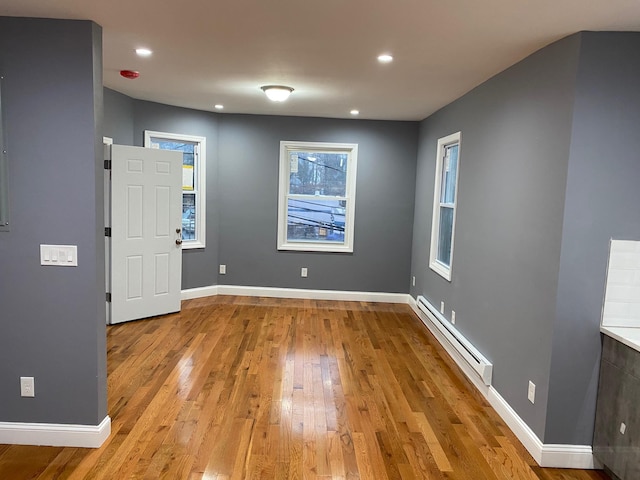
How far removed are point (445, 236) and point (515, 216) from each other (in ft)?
6.60

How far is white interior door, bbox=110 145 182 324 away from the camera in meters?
4.82

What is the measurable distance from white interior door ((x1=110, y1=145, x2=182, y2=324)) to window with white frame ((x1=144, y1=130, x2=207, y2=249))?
586 mm

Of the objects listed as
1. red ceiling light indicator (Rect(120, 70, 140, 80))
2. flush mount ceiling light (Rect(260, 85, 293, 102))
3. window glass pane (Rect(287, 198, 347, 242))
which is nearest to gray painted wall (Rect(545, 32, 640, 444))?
flush mount ceiling light (Rect(260, 85, 293, 102))

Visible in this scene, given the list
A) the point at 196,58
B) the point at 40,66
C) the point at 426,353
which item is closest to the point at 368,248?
the point at 426,353

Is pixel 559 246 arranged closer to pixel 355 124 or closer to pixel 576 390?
pixel 576 390

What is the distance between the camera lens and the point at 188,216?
→ 19.7 ft

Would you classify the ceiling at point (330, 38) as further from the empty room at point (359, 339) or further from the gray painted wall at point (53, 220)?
the gray painted wall at point (53, 220)

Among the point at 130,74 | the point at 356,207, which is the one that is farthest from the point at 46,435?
the point at 356,207

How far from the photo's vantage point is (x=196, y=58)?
3338mm

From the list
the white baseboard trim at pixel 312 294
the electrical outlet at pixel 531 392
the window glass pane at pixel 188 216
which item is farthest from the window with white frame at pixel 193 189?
the electrical outlet at pixel 531 392

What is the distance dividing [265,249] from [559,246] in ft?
14.3

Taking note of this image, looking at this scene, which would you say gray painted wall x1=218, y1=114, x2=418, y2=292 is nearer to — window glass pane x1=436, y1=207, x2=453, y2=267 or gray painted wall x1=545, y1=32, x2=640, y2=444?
window glass pane x1=436, y1=207, x2=453, y2=267

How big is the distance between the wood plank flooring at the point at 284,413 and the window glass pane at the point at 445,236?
2.93 ft

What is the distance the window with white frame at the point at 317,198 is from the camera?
248 inches
